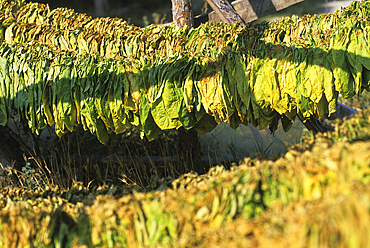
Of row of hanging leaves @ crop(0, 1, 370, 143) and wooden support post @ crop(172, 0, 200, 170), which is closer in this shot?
row of hanging leaves @ crop(0, 1, 370, 143)

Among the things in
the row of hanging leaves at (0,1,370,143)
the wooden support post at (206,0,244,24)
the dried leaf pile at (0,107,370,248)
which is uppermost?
the wooden support post at (206,0,244,24)

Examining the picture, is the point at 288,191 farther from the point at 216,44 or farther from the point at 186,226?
the point at 216,44

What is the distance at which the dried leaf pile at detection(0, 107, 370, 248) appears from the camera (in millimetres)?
606

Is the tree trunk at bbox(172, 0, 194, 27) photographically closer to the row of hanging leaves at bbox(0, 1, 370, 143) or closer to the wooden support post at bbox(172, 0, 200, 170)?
the wooden support post at bbox(172, 0, 200, 170)

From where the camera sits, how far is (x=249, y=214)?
2.54ft

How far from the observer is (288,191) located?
0.76 metres

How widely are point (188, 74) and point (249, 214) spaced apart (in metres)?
1.14

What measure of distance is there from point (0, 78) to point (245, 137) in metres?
2.39

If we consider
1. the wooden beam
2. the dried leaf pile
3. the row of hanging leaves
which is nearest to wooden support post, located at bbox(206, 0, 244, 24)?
the wooden beam

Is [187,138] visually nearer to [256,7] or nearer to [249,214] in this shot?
[256,7]

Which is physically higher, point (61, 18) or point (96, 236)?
point (61, 18)

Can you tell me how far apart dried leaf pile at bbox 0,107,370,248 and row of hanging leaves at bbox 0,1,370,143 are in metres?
0.74

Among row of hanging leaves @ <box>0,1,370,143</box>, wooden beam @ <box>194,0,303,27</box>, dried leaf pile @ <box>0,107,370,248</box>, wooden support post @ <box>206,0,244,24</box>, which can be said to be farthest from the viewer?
wooden beam @ <box>194,0,303,27</box>

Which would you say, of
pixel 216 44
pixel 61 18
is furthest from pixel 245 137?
pixel 61 18
